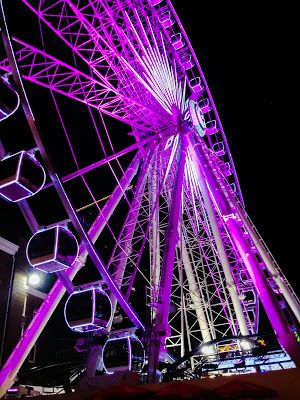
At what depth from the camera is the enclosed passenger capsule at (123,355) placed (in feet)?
32.4

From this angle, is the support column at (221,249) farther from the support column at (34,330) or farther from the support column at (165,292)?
the support column at (34,330)

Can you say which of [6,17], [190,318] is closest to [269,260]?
[6,17]

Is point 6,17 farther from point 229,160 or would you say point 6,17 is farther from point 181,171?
point 229,160

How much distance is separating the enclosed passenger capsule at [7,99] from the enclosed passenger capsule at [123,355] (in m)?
5.82

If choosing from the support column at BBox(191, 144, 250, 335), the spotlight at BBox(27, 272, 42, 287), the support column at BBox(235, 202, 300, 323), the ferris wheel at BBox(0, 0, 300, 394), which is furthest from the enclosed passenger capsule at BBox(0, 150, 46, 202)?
the spotlight at BBox(27, 272, 42, 287)

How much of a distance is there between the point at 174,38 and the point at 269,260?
991cm

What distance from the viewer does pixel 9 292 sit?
1869cm

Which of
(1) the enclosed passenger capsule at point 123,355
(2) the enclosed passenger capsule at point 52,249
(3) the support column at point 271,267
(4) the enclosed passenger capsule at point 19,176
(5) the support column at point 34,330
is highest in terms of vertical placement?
(4) the enclosed passenger capsule at point 19,176

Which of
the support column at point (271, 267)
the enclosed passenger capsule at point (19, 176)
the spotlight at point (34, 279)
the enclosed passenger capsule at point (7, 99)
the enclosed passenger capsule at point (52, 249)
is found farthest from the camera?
the spotlight at point (34, 279)

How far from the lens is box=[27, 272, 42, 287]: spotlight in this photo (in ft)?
68.8

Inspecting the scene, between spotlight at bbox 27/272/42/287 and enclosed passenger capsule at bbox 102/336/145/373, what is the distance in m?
11.7

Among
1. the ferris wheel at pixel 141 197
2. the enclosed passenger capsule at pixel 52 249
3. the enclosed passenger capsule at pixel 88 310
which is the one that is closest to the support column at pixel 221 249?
the ferris wheel at pixel 141 197

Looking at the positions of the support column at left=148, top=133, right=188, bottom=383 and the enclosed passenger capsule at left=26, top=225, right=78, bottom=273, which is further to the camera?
the support column at left=148, top=133, right=188, bottom=383

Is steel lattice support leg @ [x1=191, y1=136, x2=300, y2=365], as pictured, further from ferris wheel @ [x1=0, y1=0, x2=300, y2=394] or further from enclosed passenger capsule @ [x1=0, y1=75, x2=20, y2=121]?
enclosed passenger capsule @ [x1=0, y1=75, x2=20, y2=121]
